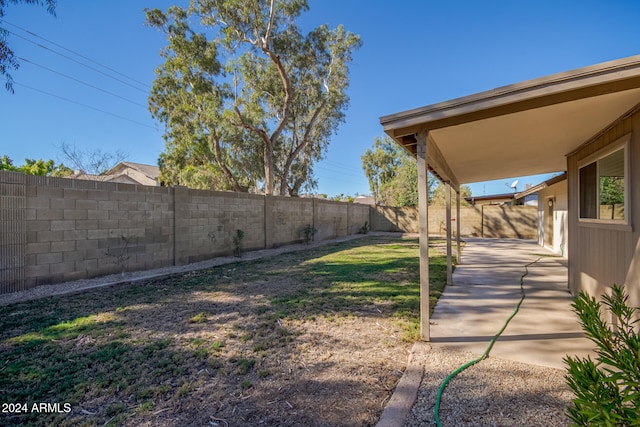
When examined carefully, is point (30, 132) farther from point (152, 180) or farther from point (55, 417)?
point (55, 417)

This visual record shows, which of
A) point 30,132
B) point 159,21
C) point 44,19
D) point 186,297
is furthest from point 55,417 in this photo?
point 30,132

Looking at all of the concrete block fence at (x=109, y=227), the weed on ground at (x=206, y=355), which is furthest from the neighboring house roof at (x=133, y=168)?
the weed on ground at (x=206, y=355)

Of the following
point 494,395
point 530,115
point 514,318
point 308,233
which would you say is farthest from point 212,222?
point 494,395

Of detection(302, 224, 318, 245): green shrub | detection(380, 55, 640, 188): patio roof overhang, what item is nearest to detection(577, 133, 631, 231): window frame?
detection(380, 55, 640, 188): patio roof overhang

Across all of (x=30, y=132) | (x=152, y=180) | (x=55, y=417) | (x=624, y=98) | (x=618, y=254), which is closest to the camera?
(x=55, y=417)

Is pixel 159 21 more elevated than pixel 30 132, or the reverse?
pixel 159 21

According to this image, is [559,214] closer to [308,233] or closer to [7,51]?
[308,233]

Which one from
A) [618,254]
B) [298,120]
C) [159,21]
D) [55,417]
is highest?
[159,21]

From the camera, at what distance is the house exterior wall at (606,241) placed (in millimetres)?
2965

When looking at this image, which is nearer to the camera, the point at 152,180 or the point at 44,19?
the point at 44,19

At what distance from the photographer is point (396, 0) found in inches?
405

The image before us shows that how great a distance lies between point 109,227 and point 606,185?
8.30m

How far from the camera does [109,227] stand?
634 centimetres

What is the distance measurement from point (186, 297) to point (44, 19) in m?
12.1
